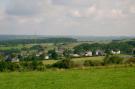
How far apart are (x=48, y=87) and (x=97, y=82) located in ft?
11.8

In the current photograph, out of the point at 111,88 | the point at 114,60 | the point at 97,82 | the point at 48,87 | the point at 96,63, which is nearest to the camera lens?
the point at 111,88

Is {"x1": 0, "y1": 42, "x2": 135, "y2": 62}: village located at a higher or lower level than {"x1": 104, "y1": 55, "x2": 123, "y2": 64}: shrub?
lower

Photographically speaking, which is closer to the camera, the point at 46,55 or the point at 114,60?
the point at 114,60

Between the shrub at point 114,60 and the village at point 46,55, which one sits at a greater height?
the shrub at point 114,60

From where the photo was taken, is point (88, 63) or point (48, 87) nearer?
point (48, 87)

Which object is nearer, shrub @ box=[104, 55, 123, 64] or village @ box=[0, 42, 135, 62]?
shrub @ box=[104, 55, 123, 64]

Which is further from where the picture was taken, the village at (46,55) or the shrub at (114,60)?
the village at (46,55)

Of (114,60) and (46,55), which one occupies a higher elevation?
(114,60)

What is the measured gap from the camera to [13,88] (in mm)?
17672

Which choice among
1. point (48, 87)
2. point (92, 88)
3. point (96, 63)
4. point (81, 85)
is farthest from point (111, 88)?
point (96, 63)

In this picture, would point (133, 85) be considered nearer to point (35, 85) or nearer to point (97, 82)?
point (97, 82)

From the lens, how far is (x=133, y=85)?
57.1ft

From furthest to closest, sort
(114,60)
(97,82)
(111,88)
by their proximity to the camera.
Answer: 1. (114,60)
2. (97,82)
3. (111,88)

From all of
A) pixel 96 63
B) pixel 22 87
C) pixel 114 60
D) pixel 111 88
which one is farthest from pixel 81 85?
pixel 114 60
